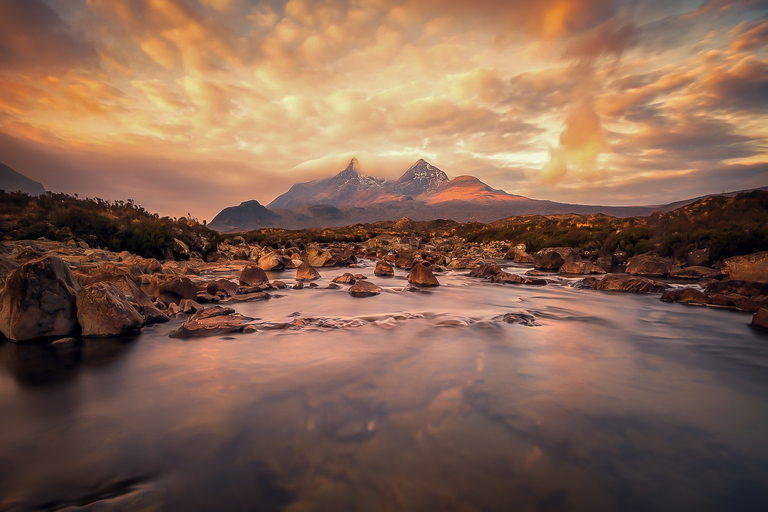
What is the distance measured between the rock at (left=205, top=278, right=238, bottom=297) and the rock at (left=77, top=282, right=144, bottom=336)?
4.98 meters

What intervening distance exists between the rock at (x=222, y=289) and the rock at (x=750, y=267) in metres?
23.4

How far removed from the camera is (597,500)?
3434mm

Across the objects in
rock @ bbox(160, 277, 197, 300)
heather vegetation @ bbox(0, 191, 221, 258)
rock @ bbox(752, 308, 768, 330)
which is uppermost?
heather vegetation @ bbox(0, 191, 221, 258)

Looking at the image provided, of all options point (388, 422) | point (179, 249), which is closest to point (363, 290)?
point (388, 422)

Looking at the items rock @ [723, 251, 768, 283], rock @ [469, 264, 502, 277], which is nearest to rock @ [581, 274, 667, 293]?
rock @ [723, 251, 768, 283]

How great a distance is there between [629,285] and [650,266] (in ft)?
26.7

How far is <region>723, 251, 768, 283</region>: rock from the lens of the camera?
15125 mm

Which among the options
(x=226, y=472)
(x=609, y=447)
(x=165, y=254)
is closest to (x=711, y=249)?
(x=609, y=447)

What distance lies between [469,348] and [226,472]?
20.1ft

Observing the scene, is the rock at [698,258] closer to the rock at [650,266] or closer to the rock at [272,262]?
the rock at [650,266]

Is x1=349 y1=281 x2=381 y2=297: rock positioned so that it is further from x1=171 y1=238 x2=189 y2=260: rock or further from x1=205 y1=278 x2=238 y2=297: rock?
x1=171 y1=238 x2=189 y2=260: rock

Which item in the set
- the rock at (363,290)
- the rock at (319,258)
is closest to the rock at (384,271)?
the rock at (363,290)

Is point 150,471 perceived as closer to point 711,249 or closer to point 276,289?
point 276,289

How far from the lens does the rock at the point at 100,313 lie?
8.54 metres
